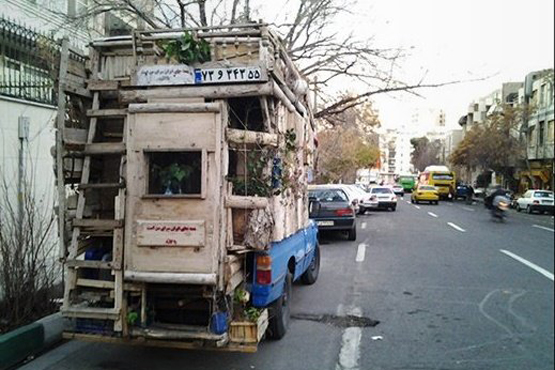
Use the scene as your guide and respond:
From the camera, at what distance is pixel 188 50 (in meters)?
4.94

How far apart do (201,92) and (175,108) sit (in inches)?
12.4

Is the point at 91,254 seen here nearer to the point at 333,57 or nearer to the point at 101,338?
the point at 101,338

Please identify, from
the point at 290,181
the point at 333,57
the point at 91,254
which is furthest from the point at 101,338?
the point at 333,57

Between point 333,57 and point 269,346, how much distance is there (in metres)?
10.3

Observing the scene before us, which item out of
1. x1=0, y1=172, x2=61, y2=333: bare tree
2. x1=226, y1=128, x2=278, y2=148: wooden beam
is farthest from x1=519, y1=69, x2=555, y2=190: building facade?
x1=0, y1=172, x2=61, y2=333: bare tree

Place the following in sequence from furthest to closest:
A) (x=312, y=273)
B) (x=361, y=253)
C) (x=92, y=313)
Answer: (x=361, y=253), (x=312, y=273), (x=92, y=313)

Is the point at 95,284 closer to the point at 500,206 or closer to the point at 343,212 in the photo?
the point at 500,206

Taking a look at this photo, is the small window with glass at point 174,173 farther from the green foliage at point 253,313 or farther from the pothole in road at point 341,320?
the pothole in road at point 341,320

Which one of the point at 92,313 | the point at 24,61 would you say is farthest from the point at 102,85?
the point at 24,61

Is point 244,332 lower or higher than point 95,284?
lower

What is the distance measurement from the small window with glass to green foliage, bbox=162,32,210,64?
903 mm

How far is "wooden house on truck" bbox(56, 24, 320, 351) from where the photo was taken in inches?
Result: 183

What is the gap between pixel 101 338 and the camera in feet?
15.7

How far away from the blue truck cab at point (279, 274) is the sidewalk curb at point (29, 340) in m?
2.48
